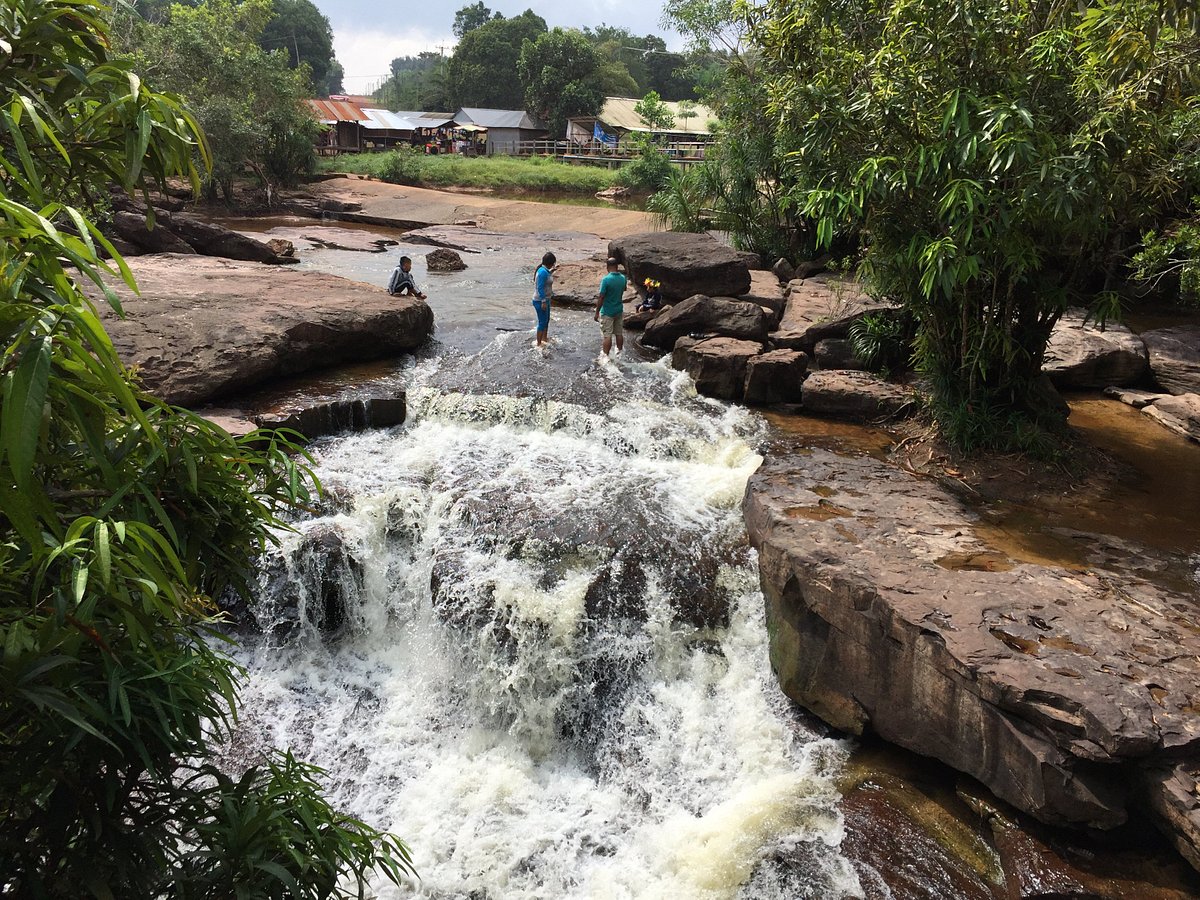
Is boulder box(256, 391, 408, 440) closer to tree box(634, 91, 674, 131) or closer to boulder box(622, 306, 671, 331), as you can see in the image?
boulder box(622, 306, 671, 331)

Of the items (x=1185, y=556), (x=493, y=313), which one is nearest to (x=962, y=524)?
(x=1185, y=556)

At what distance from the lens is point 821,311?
11.9 meters

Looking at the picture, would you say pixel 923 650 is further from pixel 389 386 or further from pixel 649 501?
pixel 389 386

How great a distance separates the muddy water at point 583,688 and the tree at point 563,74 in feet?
140

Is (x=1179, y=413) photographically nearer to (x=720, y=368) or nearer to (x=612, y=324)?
(x=720, y=368)

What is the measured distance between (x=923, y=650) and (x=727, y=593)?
1941mm

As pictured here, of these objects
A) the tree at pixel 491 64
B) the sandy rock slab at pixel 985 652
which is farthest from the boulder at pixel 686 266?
the tree at pixel 491 64

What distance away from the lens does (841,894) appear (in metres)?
4.73

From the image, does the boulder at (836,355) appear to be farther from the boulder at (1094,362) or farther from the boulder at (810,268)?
the boulder at (810,268)

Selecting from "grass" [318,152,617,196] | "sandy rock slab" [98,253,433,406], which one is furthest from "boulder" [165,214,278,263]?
"grass" [318,152,617,196]

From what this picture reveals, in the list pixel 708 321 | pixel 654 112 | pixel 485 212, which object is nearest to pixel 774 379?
pixel 708 321

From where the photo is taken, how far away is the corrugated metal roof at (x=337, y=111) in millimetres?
45781

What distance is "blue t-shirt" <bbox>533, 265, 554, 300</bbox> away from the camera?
10.9 metres

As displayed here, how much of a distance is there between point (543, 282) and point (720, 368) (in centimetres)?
282
